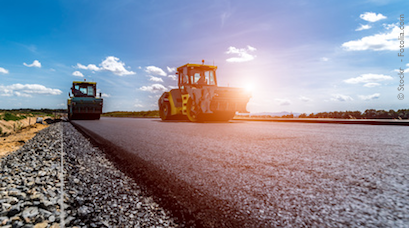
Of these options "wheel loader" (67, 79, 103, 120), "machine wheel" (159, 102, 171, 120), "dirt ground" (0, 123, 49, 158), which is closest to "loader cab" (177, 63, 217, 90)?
"machine wheel" (159, 102, 171, 120)

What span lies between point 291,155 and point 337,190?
1.30 meters

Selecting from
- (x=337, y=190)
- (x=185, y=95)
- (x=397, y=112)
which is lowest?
(x=337, y=190)

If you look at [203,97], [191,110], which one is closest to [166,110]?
[191,110]

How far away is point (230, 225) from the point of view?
1.48 metres

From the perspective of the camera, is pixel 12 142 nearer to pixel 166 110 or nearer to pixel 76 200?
pixel 76 200

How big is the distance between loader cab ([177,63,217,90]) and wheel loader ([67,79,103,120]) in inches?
383

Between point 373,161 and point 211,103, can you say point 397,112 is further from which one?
point 373,161

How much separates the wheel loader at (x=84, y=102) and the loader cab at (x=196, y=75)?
9.73 meters

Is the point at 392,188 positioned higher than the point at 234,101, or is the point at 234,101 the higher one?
the point at 234,101

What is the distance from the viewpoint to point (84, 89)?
2169 centimetres

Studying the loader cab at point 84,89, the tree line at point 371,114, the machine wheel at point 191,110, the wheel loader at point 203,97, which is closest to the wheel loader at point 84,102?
the loader cab at point 84,89

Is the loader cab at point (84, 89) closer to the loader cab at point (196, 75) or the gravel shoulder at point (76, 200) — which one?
the loader cab at point (196, 75)

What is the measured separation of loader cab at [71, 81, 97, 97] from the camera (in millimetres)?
21291

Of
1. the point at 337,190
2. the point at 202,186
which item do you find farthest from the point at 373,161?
the point at 202,186
